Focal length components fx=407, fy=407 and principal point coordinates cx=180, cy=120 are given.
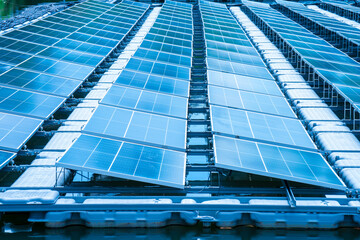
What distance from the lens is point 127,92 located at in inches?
828

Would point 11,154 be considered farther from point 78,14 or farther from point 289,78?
point 78,14

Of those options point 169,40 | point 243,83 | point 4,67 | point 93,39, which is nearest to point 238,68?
point 243,83

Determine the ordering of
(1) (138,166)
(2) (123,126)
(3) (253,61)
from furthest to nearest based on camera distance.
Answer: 1. (3) (253,61)
2. (2) (123,126)
3. (1) (138,166)

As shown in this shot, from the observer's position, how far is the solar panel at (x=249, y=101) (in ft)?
66.1

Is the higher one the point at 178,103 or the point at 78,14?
the point at 78,14

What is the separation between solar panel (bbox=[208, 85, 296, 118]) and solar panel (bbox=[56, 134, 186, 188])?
6.04 meters

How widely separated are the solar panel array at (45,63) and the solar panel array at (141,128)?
9.33ft

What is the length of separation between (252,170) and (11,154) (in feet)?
28.9

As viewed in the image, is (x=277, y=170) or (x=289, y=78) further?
(x=289, y=78)

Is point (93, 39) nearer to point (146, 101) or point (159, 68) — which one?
point (159, 68)

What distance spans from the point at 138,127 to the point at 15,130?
5.07 metres

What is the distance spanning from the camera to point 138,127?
16984 millimetres

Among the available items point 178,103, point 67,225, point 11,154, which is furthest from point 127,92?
point 67,225

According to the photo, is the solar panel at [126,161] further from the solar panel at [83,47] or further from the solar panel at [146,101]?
the solar panel at [83,47]
